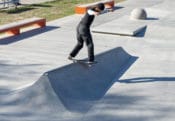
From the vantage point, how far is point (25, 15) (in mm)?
22172

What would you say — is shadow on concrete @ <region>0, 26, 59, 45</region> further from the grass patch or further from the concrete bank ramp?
the concrete bank ramp

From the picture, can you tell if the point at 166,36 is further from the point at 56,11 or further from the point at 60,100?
the point at 60,100

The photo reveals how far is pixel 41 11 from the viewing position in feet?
77.8

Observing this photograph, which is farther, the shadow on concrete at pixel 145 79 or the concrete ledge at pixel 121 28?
the concrete ledge at pixel 121 28

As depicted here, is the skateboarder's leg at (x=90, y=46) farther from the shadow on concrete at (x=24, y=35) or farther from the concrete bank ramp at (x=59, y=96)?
the shadow on concrete at (x=24, y=35)

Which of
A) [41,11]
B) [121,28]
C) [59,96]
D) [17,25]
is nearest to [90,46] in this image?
[59,96]

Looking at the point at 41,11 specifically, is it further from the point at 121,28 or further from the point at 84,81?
the point at 84,81

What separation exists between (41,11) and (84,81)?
1456cm

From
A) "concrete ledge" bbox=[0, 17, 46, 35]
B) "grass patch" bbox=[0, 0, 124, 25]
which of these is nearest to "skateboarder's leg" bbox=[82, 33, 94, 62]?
"concrete ledge" bbox=[0, 17, 46, 35]

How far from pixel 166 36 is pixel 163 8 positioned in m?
8.72

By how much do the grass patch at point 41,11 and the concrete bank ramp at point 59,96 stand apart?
1051 cm

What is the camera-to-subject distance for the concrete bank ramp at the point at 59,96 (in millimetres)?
8117

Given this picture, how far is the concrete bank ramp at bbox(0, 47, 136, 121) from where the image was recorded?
→ 26.6ft

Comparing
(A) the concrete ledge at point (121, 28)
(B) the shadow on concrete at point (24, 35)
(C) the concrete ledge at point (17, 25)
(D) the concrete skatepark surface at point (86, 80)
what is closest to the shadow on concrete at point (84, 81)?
(D) the concrete skatepark surface at point (86, 80)
